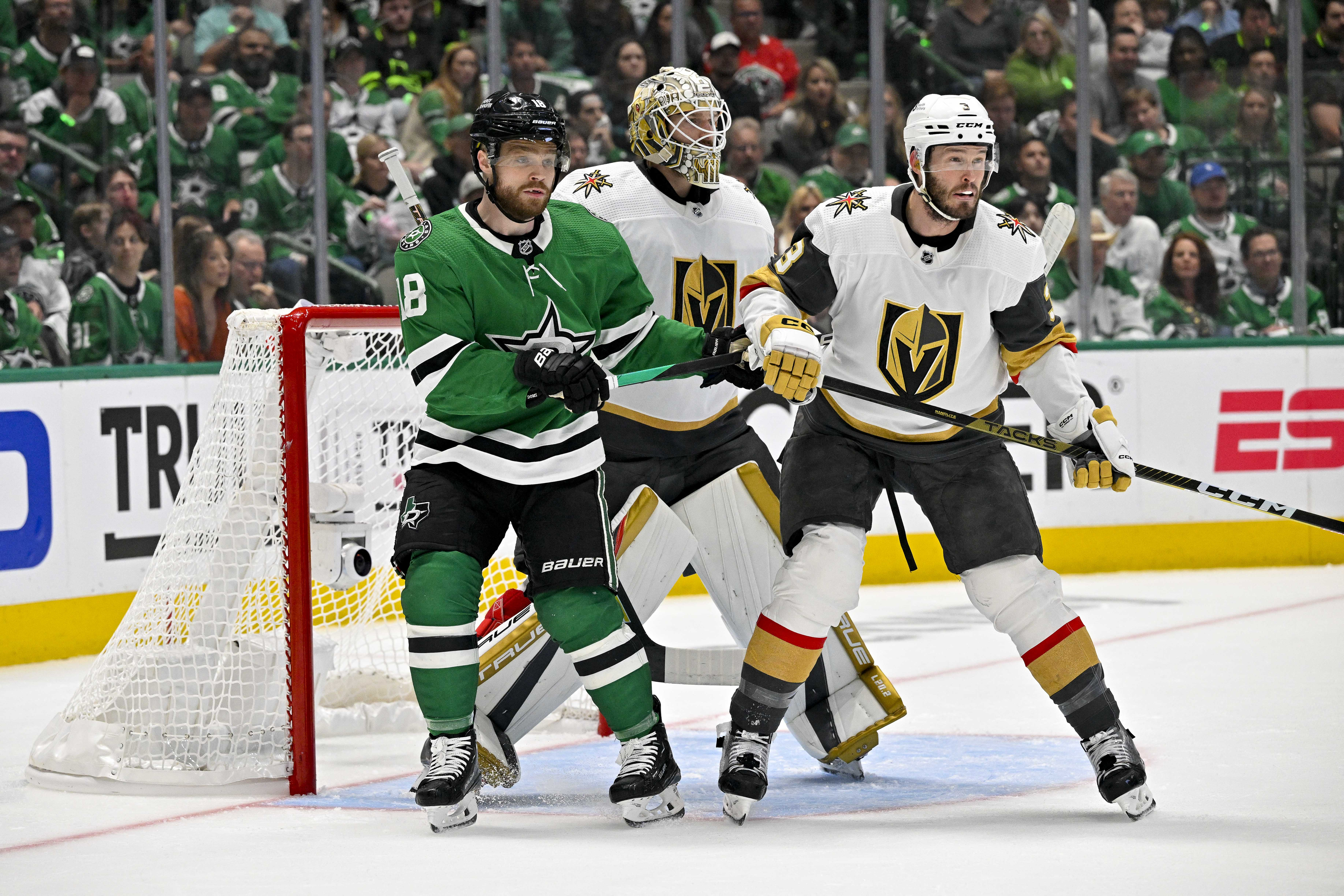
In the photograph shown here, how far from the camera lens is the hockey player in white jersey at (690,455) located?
3.34 meters

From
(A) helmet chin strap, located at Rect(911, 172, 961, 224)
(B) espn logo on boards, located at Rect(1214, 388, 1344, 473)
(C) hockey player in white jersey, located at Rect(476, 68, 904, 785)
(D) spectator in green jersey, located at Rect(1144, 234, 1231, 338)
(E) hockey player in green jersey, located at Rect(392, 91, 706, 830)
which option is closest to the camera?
(E) hockey player in green jersey, located at Rect(392, 91, 706, 830)

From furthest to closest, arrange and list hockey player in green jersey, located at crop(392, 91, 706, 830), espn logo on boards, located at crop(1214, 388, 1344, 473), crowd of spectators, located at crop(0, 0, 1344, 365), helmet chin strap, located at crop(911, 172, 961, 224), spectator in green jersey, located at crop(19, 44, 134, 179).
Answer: espn logo on boards, located at crop(1214, 388, 1344, 473), crowd of spectators, located at crop(0, 0, 1344, 365), spectator in green jersey, located at crop(19, 44, 134, 179), helmet chin strap, located at crop(911, 172, 961, 224), hockey player in green jersey, located at crop(392, 91, 706, 830)

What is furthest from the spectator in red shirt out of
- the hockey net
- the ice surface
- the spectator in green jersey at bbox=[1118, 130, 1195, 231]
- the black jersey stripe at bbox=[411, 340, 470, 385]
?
the black jersey stripe at bbox=[411, 340, 470, 385]

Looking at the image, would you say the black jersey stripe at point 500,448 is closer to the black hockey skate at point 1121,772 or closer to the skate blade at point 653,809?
the skate blade at point 653,809

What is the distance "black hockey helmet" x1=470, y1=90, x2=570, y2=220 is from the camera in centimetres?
289

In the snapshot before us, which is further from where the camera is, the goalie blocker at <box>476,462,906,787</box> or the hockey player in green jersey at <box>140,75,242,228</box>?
the hockey player in green jersey at <box>140,75,242,228</box>

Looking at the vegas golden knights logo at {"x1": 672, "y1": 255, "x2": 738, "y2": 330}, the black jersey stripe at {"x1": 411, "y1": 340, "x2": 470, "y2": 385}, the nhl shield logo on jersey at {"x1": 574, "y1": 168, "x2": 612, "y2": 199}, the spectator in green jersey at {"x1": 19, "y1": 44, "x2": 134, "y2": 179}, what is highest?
the spectator in green jersey at {"x1": 19, "y1": 44, "x2": 134, "y2": 179}

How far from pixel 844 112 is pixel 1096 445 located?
3943 millimetres

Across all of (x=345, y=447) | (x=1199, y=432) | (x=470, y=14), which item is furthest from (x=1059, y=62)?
(x=345, y=447)

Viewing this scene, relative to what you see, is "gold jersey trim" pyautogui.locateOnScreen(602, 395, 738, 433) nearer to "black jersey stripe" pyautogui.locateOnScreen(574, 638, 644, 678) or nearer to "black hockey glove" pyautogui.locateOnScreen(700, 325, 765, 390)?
"black hockey glove" pyautogui.locateOnScreen(700, 325, 765, 390)

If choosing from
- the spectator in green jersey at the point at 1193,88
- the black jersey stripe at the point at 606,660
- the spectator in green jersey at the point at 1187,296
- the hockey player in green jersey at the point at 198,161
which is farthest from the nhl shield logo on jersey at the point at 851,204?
the spectator in green jersey at the point at 1193,88

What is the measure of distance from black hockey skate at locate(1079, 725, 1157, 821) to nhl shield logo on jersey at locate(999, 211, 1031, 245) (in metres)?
0.86

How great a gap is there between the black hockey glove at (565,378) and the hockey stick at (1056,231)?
0.89m

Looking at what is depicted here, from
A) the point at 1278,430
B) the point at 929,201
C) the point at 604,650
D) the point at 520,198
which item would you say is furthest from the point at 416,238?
the point at 1278,430
